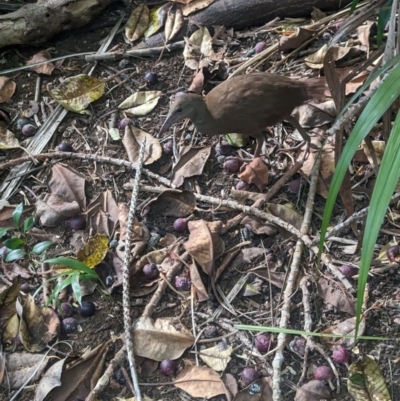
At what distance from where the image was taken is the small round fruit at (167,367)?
2367 mm

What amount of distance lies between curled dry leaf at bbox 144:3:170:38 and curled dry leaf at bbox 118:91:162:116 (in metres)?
0.49

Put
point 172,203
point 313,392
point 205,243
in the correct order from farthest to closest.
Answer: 1. point 172,203
2. point 205,243
3. point 313,392

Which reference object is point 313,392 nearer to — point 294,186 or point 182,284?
point 182,284

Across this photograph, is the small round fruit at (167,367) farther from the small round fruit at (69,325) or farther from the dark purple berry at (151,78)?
the dark purple berry at (151,78)

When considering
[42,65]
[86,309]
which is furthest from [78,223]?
[42,65]

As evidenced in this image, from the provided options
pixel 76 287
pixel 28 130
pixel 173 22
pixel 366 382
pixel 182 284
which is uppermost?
pixel 173 22

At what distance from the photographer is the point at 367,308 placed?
2.43 m

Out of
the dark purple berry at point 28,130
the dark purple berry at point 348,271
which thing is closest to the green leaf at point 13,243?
the dark purple berry at point 28,130

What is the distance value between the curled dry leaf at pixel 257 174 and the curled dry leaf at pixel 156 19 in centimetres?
124

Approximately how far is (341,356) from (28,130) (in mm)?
2002

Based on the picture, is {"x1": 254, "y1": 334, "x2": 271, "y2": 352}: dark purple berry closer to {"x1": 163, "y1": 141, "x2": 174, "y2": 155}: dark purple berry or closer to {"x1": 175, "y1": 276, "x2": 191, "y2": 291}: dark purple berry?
{"x1": 175, "y1": 276, "x2": 191, "y2": 291}: dark purple berry

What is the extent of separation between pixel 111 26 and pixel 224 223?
5.45ft

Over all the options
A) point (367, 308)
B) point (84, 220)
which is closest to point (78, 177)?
point (84, 220)

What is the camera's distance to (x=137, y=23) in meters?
3.70
